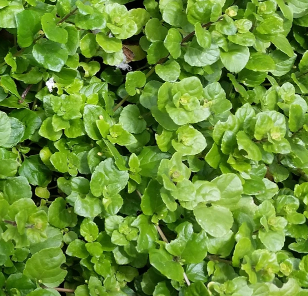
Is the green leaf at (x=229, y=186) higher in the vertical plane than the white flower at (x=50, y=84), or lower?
lower

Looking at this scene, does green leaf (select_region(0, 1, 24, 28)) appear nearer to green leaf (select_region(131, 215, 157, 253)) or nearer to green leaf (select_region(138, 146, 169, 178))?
green leaf (select_region(138, 146, 169, 178))

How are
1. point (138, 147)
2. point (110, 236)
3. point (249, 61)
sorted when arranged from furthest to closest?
1. point (249, 61)
2. point (138, 147)
3. point (110, 236)

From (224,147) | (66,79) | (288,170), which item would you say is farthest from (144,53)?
(288,170)

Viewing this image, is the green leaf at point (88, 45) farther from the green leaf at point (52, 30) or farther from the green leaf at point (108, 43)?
the green leaf at point (52, 30)

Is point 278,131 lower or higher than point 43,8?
lower

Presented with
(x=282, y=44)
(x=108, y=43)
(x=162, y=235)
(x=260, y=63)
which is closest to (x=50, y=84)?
(x=108, y=43)

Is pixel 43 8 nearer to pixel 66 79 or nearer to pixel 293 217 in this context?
pixel 66 79

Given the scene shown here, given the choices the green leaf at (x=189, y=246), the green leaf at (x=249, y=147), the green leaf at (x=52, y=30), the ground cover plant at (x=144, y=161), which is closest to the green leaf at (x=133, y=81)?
the ground cover plant at (x=144, y=161)
